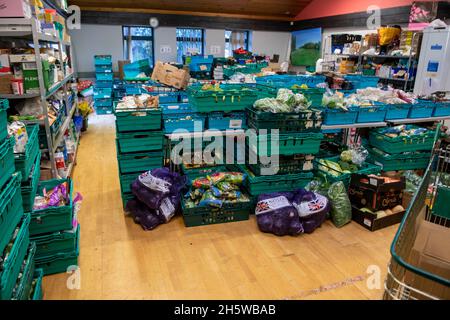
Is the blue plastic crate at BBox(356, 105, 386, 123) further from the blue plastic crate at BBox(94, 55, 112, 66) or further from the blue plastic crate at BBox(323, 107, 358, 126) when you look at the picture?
the blue plastic crate at BBox(94, 55, 112, 66)

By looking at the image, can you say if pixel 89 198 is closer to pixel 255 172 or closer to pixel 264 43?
pixel 255 172

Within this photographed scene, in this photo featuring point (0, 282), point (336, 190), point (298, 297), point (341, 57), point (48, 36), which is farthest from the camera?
point (341, 57)

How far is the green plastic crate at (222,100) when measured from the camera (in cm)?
332

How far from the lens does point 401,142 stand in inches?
150

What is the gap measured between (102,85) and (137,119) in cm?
581

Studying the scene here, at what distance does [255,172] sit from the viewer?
3.38 m

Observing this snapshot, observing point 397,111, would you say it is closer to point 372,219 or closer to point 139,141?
point 372,219

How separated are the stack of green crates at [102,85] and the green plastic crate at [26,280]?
6.86 m

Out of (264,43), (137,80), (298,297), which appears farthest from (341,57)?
(298,297)

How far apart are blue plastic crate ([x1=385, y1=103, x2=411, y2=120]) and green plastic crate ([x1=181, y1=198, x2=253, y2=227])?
207 centimetres

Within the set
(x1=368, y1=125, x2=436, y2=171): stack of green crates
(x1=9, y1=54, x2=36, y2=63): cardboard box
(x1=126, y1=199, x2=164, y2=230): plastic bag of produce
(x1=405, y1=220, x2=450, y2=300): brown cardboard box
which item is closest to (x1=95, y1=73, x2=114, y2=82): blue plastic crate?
(x1=9, y1=54, x2=36, y2=63): cardboard box

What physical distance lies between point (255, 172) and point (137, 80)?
4972 mm

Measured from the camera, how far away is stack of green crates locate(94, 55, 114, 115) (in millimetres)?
8297

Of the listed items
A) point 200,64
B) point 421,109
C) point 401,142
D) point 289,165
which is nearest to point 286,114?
point 289,165
